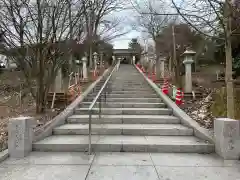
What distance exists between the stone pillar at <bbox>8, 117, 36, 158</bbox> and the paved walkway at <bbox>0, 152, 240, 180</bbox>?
163 mm

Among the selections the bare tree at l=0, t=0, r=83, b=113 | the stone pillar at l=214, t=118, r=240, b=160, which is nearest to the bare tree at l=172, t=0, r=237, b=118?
the stone pillar at l=214, t=118, r=240, b=160

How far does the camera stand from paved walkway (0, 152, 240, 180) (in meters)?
3.38

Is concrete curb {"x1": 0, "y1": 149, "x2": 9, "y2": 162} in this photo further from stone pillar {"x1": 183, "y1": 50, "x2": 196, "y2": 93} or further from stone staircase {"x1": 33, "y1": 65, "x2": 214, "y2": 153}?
stone pillar {"x1": 183, "y1": 50, "x2": 196, "y2": 93}

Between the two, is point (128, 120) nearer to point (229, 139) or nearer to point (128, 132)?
point (128, 132)

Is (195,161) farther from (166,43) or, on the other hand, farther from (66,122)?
(166,43)

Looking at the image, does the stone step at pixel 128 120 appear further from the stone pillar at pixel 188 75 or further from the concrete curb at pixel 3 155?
the stone pillar at pixel 188 75

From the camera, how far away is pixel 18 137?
4246mm

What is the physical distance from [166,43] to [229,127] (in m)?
13.2

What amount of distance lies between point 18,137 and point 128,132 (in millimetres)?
2351

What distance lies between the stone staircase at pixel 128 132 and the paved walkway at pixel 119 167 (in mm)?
194

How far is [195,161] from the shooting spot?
3.98 metres

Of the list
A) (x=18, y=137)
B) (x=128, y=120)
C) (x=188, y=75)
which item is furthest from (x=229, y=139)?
(x=188, y=75)

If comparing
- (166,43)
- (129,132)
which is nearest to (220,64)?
(166,43)

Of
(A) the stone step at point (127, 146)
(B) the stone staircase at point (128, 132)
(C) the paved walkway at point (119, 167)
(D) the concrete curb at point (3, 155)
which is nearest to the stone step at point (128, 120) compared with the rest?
(B) the stone staircase at point (128, 132)
